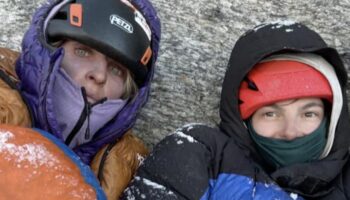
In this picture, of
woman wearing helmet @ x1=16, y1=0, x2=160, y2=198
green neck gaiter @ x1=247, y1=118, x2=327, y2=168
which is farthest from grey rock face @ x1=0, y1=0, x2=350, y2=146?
green neck gaiter @ x1=247, y1=118, x2=327, y2=168

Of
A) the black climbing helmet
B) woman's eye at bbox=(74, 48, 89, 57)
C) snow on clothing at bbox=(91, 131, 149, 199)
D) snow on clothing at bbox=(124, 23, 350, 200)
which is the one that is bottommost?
snow on clothing at bbox=(91, 131, 149, 199)

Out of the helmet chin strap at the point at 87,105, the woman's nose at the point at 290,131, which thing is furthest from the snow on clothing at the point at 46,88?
the woman's nose at the point at 290,131

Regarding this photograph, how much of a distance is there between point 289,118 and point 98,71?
899mm

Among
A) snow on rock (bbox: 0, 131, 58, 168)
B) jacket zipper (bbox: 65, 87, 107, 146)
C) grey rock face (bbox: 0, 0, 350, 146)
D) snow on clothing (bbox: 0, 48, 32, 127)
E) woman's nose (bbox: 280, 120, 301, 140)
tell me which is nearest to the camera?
snow on rock (bbox: 0, 131, 58, 168)

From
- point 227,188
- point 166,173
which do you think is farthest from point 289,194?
point 166,173

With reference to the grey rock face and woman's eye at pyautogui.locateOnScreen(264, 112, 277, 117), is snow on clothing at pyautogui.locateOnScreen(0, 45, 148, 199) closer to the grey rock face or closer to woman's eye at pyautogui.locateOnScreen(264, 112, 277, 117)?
the grey rock face

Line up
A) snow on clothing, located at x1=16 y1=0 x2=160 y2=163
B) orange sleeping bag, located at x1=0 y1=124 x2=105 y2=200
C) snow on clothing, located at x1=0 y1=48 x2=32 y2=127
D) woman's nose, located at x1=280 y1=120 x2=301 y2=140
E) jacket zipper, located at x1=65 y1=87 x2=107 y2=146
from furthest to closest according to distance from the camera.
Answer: woman's nose, located at x1=280 y1=120 x2=301 y2=140 → jacket zipper, located at x1=65 y1=87 x2=107 y2=146 → snow on clothing, located at x1=16 y1=0 x2=160 y2=163 → snow on clothing, located at x1=0 y1=48 x2=32 y2=127 → orange sleeping bag, located at x1=0 y1=124 x2=105 y2=200

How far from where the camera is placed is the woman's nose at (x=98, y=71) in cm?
289

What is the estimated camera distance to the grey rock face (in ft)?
12.2

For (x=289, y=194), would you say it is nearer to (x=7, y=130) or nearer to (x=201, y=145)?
(x=201, y=145)

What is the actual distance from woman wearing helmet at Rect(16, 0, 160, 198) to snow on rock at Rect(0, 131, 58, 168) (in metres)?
0.57

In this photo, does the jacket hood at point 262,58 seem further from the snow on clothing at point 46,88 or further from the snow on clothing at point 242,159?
the snow on clothing at point 46,88

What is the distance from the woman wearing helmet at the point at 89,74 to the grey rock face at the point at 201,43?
582 millimetres

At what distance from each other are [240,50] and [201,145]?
56 cm
